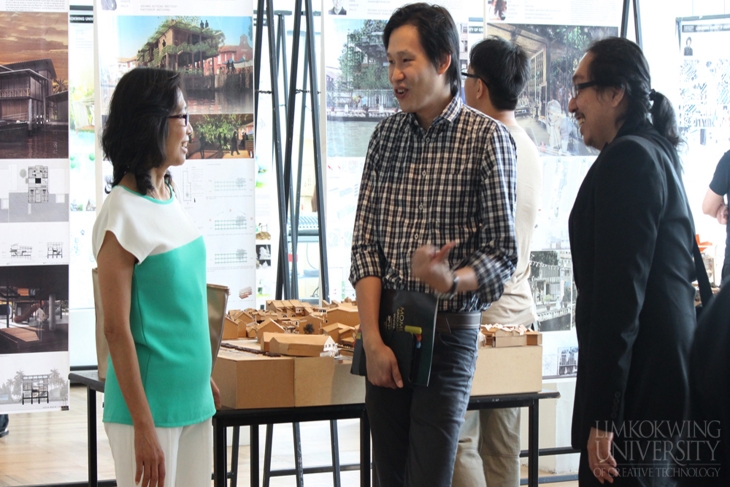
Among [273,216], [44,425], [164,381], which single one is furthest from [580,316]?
[273,216]

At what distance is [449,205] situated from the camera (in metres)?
1.91

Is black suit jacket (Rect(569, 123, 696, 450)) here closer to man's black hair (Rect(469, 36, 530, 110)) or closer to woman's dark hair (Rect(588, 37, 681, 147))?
woman's dark hair (Rect(588, 37, 681, 147))

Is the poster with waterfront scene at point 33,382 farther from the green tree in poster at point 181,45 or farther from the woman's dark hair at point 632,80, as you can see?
the woman's dark hair at point 632,80

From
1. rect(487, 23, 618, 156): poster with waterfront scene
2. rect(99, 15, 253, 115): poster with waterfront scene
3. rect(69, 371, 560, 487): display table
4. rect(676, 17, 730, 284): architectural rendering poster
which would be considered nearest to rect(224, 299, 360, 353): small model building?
rect(69, 371, 560, 487): display table

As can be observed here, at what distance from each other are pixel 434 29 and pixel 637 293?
748mm

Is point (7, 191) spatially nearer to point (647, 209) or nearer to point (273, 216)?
point (647, 209)

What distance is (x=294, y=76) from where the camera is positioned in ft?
13.6

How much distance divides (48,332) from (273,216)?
143 inches

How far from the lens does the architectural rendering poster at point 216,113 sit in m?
3.83

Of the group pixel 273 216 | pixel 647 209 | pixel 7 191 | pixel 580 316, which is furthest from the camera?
pixel 273 216

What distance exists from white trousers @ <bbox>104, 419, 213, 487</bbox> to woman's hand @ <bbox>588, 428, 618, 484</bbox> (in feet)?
2.60

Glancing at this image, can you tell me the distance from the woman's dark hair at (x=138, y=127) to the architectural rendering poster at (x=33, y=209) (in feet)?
6.50

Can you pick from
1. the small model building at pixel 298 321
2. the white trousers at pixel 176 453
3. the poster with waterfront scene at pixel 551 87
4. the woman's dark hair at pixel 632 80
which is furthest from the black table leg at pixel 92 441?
the poster with waterfront scene at pixel 551 87

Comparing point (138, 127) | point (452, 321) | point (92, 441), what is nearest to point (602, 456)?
point (452, 321)
